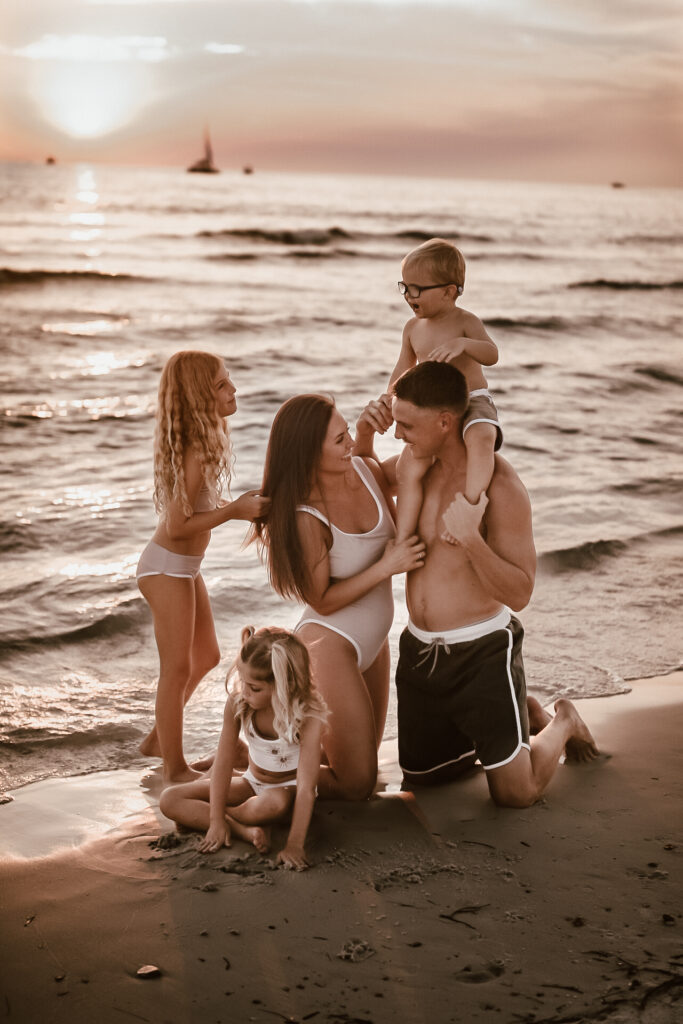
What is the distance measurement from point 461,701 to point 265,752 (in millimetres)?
812

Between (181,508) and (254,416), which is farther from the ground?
(181,508)

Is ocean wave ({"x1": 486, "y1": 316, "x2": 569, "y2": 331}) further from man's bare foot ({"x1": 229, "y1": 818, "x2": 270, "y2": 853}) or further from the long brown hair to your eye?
man's bare foot ({"x1": 229, "y1": 818, "x2": 270, "y2": 853})

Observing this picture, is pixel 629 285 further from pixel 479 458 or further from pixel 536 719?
pixel 479 458

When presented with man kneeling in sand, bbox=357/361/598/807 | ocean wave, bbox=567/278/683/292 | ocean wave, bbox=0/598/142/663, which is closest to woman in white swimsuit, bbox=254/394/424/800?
man kneeling in sand, bbox=357/361/598/807

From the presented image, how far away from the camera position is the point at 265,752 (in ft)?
13.1

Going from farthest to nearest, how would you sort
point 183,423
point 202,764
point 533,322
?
1. point 533,322
2. point 202,764
3. point 183,423

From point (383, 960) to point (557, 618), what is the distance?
4.02 m

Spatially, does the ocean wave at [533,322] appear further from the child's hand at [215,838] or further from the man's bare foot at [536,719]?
the child's hand at [215,838]

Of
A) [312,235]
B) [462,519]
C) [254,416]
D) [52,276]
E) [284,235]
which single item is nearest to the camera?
[462,519]

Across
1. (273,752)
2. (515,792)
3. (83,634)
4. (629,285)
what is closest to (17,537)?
(83,634)

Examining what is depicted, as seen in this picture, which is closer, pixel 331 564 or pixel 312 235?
pixel 331 564

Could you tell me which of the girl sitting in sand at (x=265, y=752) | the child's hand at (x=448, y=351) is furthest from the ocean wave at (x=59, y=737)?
the child's hand at (x=448, y=351)

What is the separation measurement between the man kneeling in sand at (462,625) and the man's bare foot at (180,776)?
954 millimetres

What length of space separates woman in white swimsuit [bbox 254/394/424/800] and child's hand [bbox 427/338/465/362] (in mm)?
745
